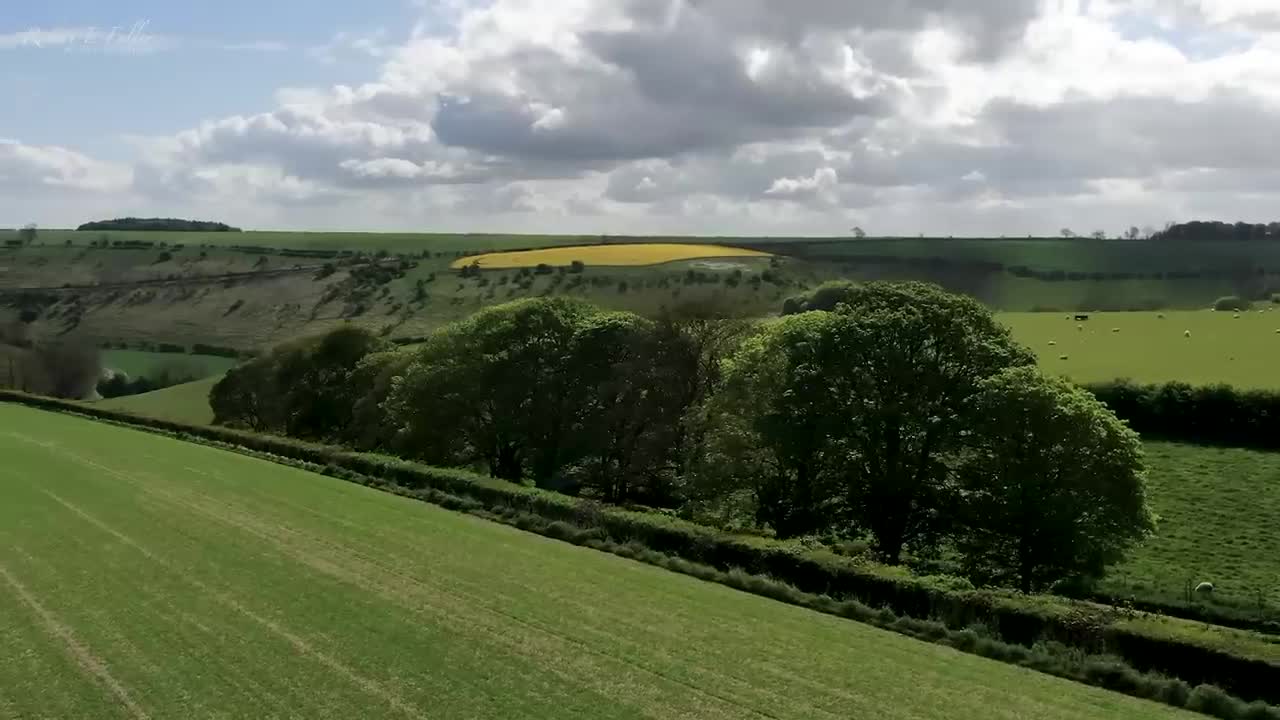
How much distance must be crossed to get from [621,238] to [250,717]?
15179cm

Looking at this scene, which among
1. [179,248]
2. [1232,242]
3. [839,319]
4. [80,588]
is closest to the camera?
[80,588]

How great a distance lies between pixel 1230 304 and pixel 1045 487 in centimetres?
9001

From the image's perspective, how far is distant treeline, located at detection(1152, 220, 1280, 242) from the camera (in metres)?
134

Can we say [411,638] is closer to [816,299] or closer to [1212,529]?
[1212,529]

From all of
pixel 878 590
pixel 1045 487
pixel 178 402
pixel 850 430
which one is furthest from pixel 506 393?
pixel 178 402

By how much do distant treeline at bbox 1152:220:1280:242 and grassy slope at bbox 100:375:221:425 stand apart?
124362mm

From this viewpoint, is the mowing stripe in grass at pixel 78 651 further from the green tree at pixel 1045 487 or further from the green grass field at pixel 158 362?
the green grass field at pixel 158 362

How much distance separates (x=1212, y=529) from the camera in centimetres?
4572

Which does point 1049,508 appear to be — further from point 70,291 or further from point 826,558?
point 70,291

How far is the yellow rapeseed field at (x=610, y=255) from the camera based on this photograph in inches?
5069

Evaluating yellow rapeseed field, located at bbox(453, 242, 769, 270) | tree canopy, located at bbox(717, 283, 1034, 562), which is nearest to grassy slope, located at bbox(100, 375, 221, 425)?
yellow rapeseed field, located at bbox(453, 242, 769, 270)

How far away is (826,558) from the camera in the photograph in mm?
26891

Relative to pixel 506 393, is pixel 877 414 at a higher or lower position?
higher

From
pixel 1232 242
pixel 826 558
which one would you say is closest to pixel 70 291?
pixel 826 558
